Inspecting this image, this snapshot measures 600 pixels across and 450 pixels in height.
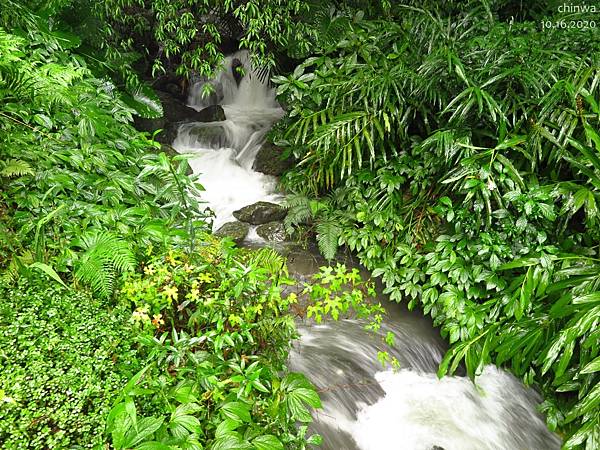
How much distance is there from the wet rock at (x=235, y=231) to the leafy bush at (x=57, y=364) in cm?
222

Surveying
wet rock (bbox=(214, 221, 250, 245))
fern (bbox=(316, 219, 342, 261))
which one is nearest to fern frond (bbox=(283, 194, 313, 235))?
fern (bbox=(316, 219, 342, 261))

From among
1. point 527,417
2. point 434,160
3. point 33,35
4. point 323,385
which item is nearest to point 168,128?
point 33,35

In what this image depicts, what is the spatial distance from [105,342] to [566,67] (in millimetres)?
3327

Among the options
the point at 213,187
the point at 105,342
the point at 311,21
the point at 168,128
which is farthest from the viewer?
the point at 168,128

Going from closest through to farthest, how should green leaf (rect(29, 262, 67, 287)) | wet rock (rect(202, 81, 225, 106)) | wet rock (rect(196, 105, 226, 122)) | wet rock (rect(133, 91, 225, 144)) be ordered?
green leaf (rect(29, 262, 67, 287)) → wet rock (rect(133, 91, 225, 144)) → wet rock (rect(196, 105, 226, 122)) → wet rock (rect(202, 81, 225, 106))

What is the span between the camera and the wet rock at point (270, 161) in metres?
4.76

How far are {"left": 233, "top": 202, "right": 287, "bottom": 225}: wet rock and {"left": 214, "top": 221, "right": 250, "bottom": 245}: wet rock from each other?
0.09 metres

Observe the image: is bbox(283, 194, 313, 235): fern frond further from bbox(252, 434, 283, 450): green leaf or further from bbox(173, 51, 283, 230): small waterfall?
bbox(252, 434, 283, 450): green leaf

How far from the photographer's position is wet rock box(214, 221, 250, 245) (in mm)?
3916

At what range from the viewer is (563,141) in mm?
2629

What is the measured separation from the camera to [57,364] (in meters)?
1.40

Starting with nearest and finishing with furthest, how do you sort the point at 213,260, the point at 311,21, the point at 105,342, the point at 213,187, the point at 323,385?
the point at 105,342, the point at 213,260, the point at 323,385, the point at 311,21, the point at 213,187

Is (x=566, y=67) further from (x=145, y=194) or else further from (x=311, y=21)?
(x=145, y=194)

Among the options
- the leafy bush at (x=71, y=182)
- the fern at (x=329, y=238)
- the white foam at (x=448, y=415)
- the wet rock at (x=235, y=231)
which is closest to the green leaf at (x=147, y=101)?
the leafy bush at (x=71, y=182)
